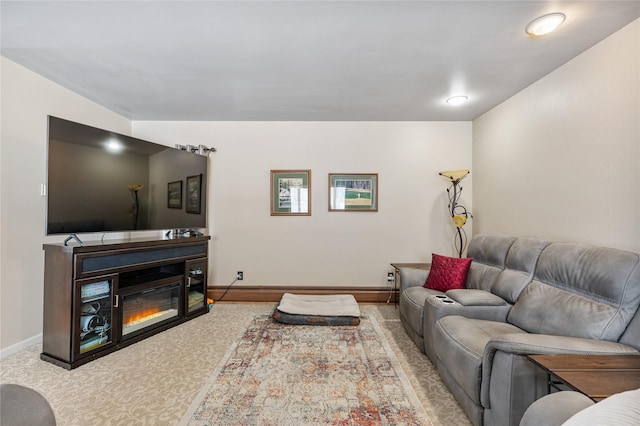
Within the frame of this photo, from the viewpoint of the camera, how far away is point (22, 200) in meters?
2.44

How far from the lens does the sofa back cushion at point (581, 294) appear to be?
4.87 ft

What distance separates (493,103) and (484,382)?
3.03 metres

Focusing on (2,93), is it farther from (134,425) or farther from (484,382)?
(484,382)

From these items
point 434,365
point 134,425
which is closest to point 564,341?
point 434,365

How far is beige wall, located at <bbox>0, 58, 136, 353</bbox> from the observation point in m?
2.31

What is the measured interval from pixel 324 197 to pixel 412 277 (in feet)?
5.29

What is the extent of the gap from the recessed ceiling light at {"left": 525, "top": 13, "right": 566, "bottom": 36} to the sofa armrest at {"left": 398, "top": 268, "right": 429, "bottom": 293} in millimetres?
2228

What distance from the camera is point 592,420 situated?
2.21 feet

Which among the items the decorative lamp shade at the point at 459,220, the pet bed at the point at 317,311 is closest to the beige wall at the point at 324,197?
the decorative lamp shade at the point at 459,220

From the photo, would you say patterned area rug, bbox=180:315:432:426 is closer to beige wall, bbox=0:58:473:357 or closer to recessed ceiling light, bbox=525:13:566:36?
beige wall, bbox=0:58:473:357

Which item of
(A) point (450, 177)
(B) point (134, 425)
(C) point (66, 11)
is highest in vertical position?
(C) point (66, 11)

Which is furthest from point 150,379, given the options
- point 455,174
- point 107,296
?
point 455,174

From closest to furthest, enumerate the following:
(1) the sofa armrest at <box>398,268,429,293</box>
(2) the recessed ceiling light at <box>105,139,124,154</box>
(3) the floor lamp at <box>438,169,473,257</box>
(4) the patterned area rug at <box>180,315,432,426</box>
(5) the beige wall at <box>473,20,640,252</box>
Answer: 1. (4) the patterned area rug at <box>180,315,432,426</box>
2. (5) the beige wall at <box>473,20,640,252</box>
3. (2) the recessed ceiling light at <box>105,139,124,154</box>
4. (1) the sofa armrest at <box>398,268,429,293</box>
5. (3) the floor lamp at <box>438,169,473,257</box>

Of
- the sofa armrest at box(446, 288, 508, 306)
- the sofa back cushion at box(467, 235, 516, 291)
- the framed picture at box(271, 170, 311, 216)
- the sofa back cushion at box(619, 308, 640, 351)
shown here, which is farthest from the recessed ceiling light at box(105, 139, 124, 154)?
the sofa back cushion at box(619, 308, 640, 351)
